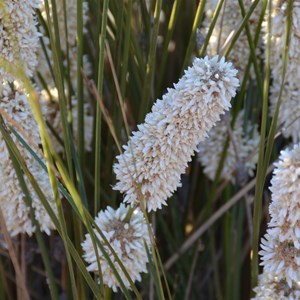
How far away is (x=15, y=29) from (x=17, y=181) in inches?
11.3

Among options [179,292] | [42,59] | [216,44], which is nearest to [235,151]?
[216,44]

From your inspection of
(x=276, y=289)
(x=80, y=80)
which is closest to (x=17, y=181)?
(x=80, y=80)

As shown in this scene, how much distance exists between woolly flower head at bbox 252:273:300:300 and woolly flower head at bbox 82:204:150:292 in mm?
203

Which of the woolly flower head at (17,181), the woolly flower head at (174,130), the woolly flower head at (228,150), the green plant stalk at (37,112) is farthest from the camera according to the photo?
the woolly flower head at (228,150)

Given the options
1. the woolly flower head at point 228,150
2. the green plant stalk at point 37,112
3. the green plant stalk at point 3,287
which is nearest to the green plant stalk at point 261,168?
the green plant stalk at point 37,112

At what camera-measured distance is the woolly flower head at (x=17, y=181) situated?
109 cm

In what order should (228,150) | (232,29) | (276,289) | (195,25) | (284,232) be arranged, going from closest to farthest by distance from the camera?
(284,232), (276,289), (195,25), (232,29), (228,150)

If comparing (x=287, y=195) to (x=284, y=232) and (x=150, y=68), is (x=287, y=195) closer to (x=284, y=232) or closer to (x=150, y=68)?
(x=284, y=232)

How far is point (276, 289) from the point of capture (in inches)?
39.2

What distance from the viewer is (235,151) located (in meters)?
1.37

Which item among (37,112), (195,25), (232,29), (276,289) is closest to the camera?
(37,112)

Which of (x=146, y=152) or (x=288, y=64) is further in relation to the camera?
(x=288, y=64)

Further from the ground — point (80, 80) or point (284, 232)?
point (80, 80)

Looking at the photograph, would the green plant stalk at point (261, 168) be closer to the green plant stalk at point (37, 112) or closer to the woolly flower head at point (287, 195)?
the woolly flower head at point (287, 195)
